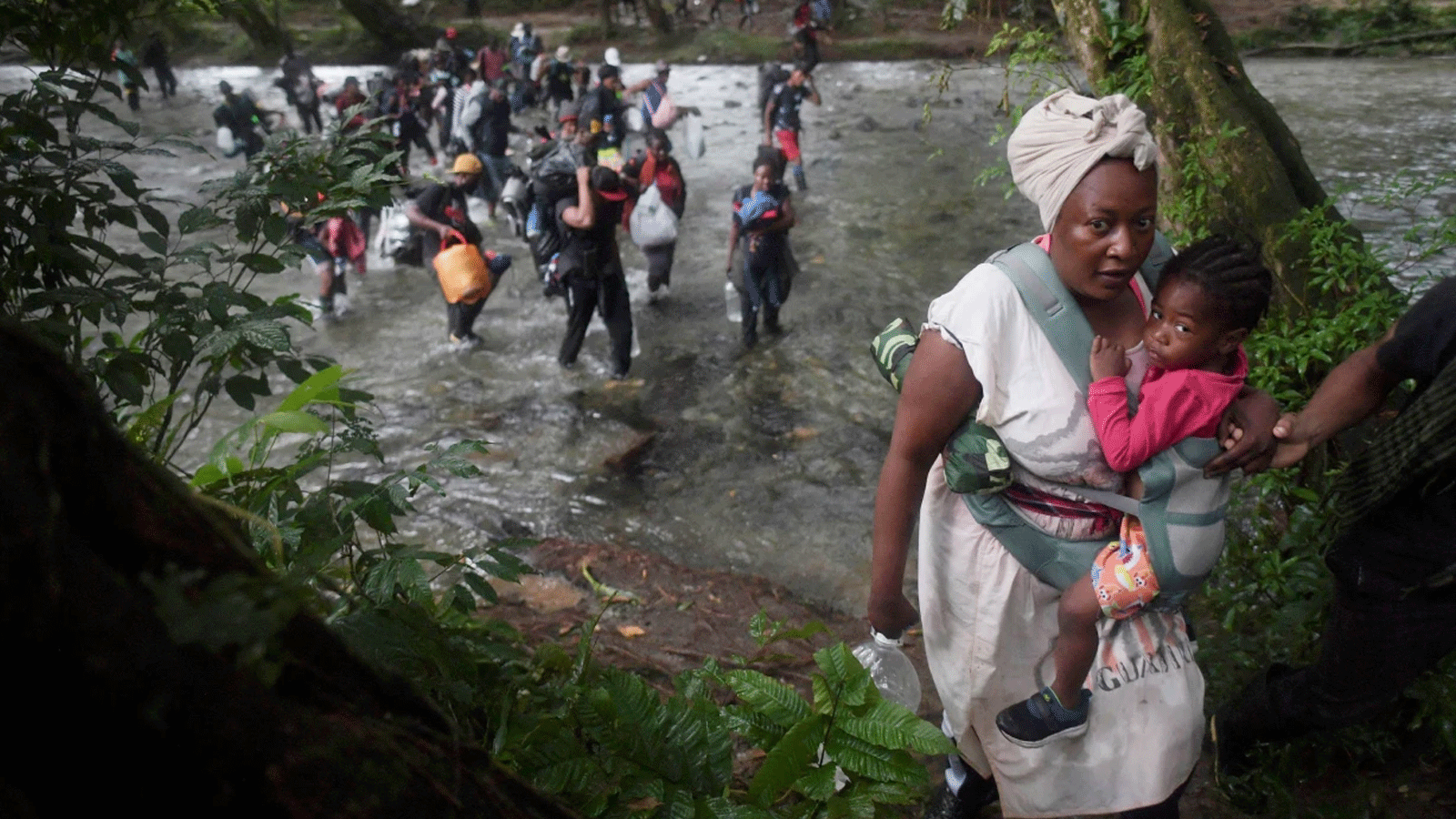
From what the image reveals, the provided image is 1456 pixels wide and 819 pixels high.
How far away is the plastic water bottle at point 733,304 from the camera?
775 centimetres

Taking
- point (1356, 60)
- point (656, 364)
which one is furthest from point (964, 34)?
point (656, 364)

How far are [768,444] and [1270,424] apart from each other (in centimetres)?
399

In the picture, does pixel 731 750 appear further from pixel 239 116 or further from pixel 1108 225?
pixel 239 116

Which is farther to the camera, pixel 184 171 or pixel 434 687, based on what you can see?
pixel 184 171

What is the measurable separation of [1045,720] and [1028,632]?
0.19 meters

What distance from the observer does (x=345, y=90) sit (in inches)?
492

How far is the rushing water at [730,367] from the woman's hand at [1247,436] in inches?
76.1

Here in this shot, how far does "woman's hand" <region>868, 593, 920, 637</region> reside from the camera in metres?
2.32

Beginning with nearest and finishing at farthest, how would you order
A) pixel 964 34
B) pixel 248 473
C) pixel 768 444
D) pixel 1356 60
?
1. pixel 248 473
2. pixel 768 444
3. pixel 1356 60
4. pixel 964 34

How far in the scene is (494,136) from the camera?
38.7 ft

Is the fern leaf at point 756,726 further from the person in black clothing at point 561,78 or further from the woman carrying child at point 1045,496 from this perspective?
the person in black clothing at point 561,78

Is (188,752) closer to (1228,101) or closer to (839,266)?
(1228,101)

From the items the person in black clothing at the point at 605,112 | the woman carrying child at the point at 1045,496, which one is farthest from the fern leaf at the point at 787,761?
the person in black clothing at the point at 605,112

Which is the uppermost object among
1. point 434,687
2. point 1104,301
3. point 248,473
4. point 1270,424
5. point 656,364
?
point 1104,301
